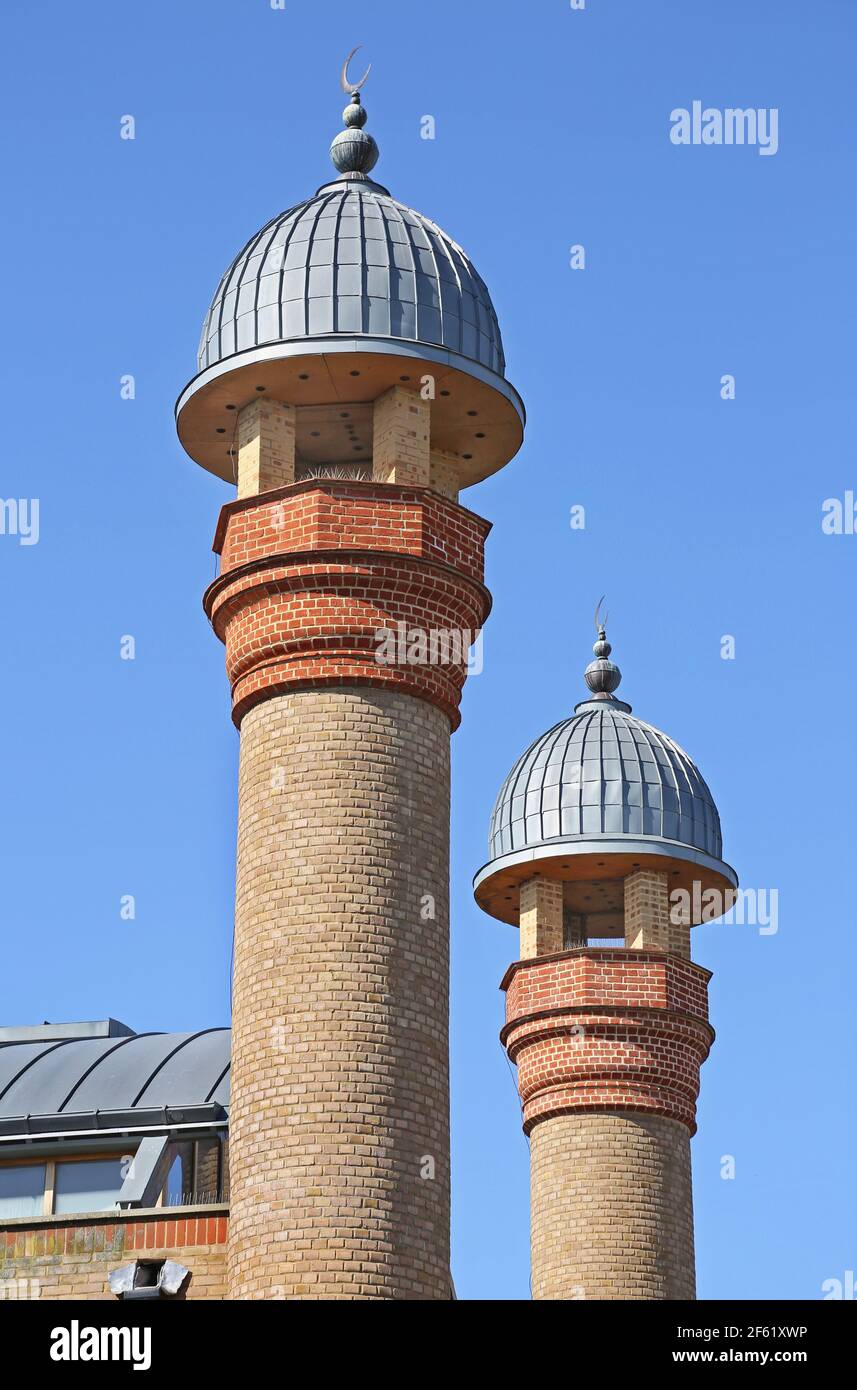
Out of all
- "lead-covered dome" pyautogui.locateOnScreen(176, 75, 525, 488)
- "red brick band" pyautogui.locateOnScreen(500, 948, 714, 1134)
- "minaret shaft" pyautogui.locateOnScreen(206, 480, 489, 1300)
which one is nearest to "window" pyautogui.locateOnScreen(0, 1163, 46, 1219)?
"minaret shaft" pyautogui.locateOnScreen(206, 480, 489, 1300)

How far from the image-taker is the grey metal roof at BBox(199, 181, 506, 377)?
2512cm

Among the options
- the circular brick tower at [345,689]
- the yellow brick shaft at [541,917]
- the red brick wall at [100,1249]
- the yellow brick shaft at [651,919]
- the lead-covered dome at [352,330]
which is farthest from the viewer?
the yellow brick shaft at [541,917]

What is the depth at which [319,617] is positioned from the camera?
24.4 m

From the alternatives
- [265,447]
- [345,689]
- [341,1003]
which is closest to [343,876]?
[341,1003]

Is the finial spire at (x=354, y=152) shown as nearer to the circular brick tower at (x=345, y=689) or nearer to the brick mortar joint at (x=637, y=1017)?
the circular brick tower at (x=345, y=689)

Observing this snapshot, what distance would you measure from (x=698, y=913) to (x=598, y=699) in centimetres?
417

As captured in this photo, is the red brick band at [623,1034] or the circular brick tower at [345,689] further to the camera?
the red brick band at [623,1034]

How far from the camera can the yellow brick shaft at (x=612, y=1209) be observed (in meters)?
33.8

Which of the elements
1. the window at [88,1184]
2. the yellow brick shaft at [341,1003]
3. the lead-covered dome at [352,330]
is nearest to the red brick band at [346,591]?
the yellow brick shaft at [341,1003]

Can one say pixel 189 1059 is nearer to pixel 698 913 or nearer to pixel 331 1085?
pixel 331 1085

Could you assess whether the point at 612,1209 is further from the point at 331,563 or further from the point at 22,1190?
the point at 331,563

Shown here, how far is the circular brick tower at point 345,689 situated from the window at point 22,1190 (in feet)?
14.4

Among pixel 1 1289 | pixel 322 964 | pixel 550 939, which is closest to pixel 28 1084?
pixel 1 1289

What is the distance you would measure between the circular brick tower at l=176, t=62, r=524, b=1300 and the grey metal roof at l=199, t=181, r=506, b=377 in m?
0.03
